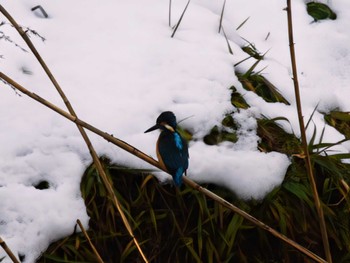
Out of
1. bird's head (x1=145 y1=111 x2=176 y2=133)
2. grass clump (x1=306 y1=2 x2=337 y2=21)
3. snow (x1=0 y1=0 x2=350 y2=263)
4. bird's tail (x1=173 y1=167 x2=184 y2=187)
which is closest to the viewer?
bird's tail (x1=173 y1=167 x2=184 y2=187)

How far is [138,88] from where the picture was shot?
2541 millimetres

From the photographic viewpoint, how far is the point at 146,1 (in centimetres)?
323

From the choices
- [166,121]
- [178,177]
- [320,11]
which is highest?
[166,121]

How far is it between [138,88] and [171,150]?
0.84m

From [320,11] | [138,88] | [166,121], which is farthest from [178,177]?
[320,11]

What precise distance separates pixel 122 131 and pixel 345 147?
47.7 inches

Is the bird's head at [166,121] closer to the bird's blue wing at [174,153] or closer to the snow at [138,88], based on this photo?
the bird's blue wing at [174,153]

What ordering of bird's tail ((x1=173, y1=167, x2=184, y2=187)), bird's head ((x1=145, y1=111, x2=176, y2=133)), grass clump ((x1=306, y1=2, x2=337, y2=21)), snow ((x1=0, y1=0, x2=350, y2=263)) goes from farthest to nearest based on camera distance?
grass clump ((x1=306, y1=2, x2=337, y2=21)) → snow ((x1=0, y1=0, x2=350, y2=263)) → bird's head ((x1=145, y1=111, x2=176, y2=133)) → bird's tail ((x1=173, y1=167, x2=184, y2=187))

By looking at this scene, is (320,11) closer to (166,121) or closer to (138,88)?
(138,88)

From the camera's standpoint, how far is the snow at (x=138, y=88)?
206 centimetres

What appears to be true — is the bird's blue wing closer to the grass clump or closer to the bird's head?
the bird's head

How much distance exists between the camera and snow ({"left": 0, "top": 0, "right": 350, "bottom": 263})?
206cm

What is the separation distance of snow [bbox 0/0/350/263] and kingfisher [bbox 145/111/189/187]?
0.38m

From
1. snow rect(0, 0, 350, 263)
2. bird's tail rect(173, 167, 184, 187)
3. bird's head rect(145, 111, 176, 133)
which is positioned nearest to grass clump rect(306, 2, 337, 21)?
snow rect(0, 0, 350, 263)
